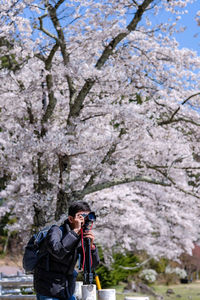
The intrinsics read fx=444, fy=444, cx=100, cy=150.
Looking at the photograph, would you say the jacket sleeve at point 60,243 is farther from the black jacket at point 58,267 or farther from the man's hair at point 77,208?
the man's hair at point 77,208

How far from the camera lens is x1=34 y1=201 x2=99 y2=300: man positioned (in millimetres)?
2801

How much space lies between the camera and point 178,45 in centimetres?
890

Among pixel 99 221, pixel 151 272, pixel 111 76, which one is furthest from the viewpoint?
pixel 151 272

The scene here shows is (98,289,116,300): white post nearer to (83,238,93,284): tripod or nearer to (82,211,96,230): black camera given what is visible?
(83,238,93,284): tripod

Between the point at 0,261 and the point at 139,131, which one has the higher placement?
the point at 139,131

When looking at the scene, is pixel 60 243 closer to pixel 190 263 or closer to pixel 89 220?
pixel 89 220

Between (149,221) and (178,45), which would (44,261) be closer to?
(178,45)

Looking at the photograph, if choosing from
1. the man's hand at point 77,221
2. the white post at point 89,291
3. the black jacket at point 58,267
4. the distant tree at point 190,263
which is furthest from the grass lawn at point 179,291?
the man's hand at point 77,221

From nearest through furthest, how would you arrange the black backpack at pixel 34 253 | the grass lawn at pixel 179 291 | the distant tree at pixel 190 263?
1. the black backpack at pixel 34 253
2. the grass lawn at pixel 179 291
3. the distant tree at pixel 190 263

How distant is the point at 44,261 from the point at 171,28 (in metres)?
6.52

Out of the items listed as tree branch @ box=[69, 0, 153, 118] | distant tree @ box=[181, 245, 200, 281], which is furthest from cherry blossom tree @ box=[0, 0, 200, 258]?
distant tree @ box=[181, 245, 200, 281]

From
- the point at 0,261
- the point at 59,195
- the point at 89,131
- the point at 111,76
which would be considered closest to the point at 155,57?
the point at 111,76

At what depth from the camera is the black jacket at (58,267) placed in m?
2.82

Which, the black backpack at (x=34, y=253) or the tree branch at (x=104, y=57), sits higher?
the tree branch at (x=104, y=57)
